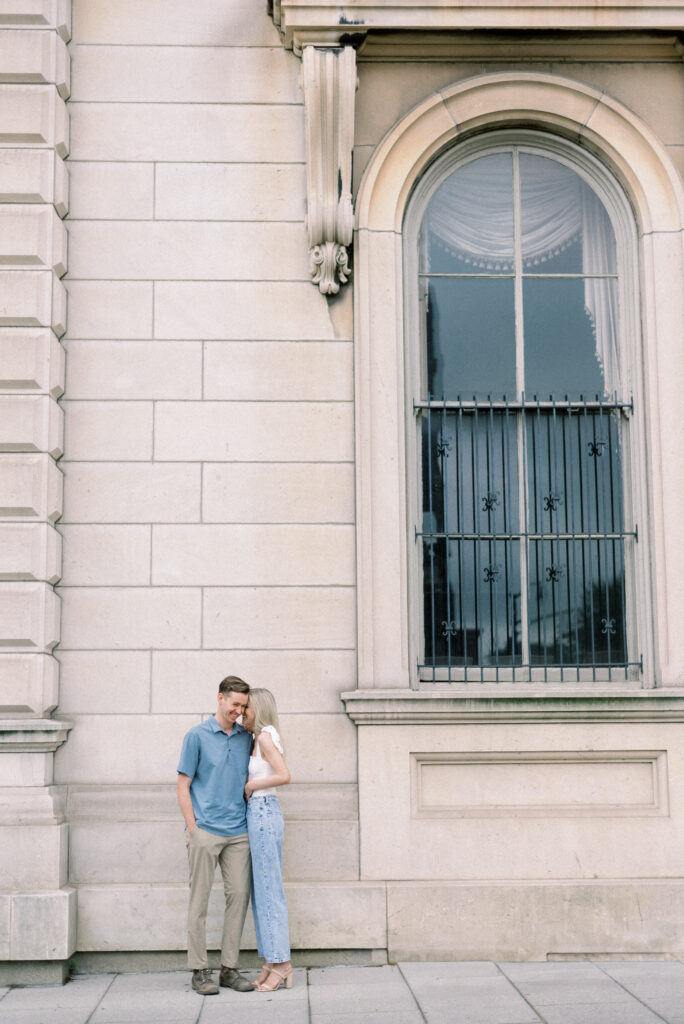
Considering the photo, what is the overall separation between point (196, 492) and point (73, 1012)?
3.26 meters

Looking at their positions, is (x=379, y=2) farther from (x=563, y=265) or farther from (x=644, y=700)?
(x=644, y=700)

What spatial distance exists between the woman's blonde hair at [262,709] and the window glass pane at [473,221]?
3328mm

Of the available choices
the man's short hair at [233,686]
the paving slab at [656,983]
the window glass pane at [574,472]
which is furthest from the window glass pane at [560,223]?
the paving slab at [656,983]

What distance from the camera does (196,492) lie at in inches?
305

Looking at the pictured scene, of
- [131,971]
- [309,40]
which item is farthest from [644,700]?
[309,40]

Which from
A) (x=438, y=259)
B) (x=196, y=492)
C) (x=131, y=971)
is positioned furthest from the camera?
(x=438, y=259)

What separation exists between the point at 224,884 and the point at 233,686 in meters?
1.21

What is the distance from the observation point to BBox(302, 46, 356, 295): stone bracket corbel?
7.81 m

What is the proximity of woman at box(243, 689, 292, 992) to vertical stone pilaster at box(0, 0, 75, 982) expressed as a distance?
1.25 metres

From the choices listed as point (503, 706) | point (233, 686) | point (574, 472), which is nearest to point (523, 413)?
point (574, 472)

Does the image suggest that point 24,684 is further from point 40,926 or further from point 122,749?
point 40,926

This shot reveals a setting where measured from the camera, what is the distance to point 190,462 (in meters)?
7.77

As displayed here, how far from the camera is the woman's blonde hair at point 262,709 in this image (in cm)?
698

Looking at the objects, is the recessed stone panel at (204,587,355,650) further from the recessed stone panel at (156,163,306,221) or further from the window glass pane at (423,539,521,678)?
the recessed stone panel at (156,163,306,221)
